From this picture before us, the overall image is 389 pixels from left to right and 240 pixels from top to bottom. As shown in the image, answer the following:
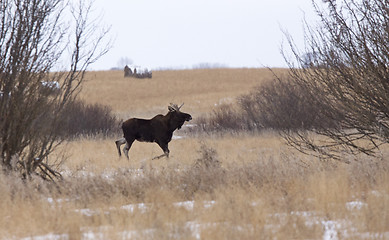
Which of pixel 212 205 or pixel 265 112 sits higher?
pixel 265 112

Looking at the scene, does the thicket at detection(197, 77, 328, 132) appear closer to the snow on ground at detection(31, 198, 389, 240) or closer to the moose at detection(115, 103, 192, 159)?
the moose at detection(115, 103, 192, 159)

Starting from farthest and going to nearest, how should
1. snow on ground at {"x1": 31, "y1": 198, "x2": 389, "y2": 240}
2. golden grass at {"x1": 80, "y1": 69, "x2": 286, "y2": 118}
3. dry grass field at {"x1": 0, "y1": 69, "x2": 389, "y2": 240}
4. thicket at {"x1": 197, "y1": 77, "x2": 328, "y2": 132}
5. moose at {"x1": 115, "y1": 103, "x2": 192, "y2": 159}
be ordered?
golden grass at {"x1": 80, "y1": 69, "x2": 286, "y2": 118}
thicket at {"x1": 197, "y1": 77, "x2": 328, "y2": 132}
moose at {"x1": 115, "y1": 103, "x2": 192, "y2": 159}
dry grass field at {"x1": 0, "y1": 69, "x2": 389, "y2": 240}
snow on ground at {"x1": 31, "y1": 198, "x2": 389, "y2": 240}

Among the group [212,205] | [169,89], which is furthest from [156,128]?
[169,89]

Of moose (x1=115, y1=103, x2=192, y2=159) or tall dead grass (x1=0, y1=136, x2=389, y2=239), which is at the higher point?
moose (x1=115, y1=103, x2=192, y2=159)

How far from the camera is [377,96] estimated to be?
8336 mm

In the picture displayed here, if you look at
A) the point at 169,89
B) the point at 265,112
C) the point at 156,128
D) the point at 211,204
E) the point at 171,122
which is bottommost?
the point at 211,204

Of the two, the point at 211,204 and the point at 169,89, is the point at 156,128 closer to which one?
the point at 211,204

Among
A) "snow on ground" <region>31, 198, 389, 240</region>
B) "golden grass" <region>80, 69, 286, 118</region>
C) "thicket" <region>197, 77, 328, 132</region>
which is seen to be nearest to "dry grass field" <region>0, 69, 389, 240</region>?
"snow on ground" <region>31, 198, 389, 240</region>

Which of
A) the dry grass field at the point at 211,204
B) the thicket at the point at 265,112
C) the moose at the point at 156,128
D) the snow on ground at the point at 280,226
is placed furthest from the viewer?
the thicket at the point at 265,112

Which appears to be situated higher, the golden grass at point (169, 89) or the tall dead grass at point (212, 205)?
the golden grass at point (169, 89)

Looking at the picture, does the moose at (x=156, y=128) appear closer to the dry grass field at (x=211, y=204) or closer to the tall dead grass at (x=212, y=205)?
the dry grass field at (x=211, y=204)

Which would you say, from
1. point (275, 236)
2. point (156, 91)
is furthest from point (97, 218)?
point (156, 91)

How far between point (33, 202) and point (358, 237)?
3.87m

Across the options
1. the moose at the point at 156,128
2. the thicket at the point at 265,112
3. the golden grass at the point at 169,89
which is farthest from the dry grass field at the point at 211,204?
the golden grass at the point at 169,89
